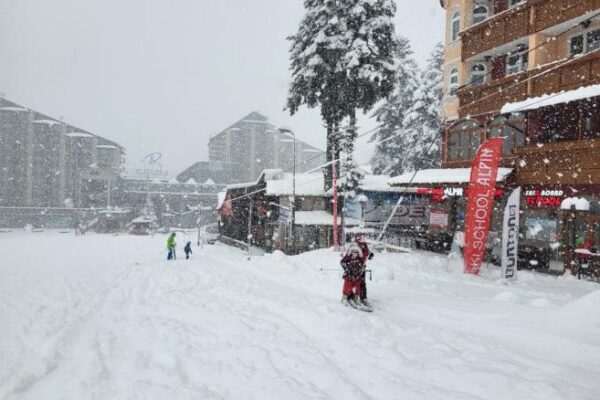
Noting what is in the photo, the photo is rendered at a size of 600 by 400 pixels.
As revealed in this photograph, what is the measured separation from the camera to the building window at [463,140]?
64.4 ft

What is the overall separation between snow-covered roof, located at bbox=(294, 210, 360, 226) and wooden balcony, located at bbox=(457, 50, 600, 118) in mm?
9551

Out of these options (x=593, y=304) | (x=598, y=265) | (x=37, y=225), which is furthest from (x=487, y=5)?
(x=37, y=225)

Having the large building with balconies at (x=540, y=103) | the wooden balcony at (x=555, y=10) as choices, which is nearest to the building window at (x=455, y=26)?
the large building with balconies at (x=540, y=103)

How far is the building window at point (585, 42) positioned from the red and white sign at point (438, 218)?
33.7 feet

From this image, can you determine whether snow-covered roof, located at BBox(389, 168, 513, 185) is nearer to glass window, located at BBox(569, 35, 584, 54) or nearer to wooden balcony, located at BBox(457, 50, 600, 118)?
wooden balcony, located at BBox(457, 50, 600, 118)

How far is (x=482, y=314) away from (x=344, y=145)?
47.3 feet

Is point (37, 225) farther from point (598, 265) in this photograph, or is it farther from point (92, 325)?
point (598, 265)

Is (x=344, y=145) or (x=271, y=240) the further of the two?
(x=271, y=240)

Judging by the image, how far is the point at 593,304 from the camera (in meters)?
8.16

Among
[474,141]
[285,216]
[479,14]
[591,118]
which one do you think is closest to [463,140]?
[474,141]

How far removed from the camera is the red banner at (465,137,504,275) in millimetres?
13625

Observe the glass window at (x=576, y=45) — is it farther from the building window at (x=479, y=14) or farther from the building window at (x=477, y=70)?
the building window at (x=479, y=14)

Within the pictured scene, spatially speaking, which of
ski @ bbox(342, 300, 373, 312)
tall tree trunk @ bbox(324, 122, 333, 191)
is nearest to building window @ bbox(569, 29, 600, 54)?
tall tree trunk @ bbox(324, 122, 333, 191)

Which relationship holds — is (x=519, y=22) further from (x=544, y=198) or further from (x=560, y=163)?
(x=544, y=198)
